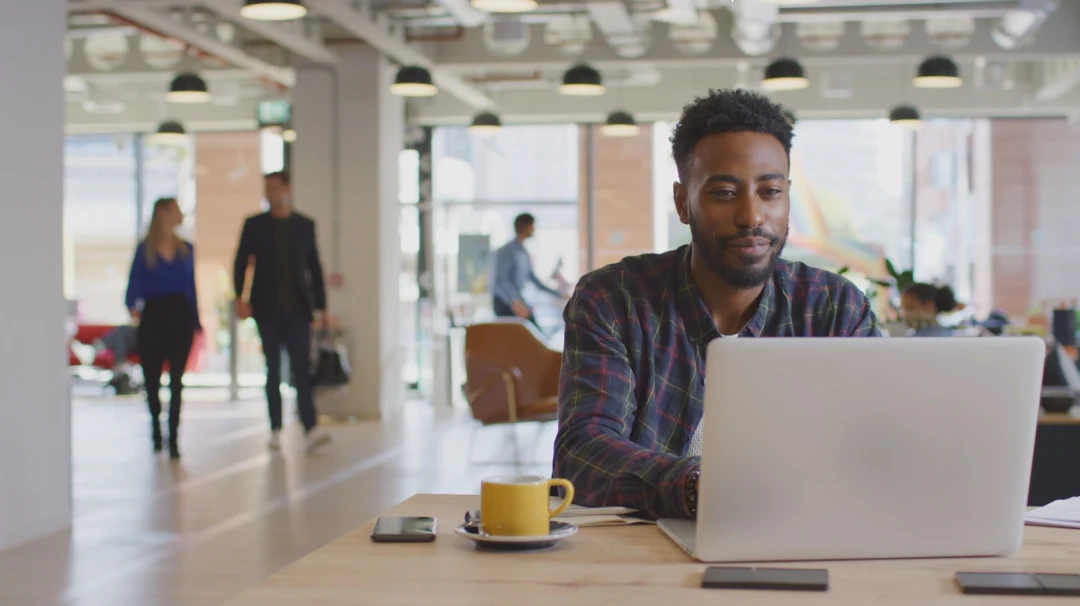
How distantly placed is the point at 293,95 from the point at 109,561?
21.5 ft

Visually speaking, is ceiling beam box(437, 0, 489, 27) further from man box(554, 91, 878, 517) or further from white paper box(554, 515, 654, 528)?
white paper box(554, 515, 654, 528)

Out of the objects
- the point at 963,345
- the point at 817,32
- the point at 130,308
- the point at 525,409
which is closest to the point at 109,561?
the point at 525,409

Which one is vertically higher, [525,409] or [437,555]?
[437,555]

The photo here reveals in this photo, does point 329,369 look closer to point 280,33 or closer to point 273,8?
point 280,33

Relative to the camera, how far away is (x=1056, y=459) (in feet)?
12.6

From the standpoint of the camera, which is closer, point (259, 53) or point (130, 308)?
point (130, 308)

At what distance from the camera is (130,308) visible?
24.7ft

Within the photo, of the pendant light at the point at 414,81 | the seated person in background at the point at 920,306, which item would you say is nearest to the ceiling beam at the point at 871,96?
the pendant light at the point at 414,81

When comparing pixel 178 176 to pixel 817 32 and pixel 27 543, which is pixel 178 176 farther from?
pixel 27 543

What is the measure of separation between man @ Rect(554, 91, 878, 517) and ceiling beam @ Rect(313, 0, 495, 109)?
6753mm

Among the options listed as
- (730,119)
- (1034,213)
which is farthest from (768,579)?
(1034,213)

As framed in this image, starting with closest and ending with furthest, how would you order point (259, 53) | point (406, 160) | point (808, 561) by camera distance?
1. point (808, 561)
2. point (259, 53)
3. point (406, 160)

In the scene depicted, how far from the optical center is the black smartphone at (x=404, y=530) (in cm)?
156

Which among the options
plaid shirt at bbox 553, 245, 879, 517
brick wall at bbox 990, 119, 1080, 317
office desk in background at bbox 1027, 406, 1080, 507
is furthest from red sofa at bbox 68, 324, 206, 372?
plaid shirt at bbox 553, 245, 879, 517
